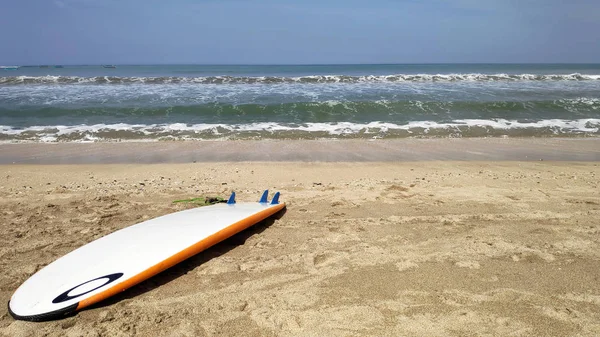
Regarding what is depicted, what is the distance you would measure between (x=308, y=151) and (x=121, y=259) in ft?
15.9

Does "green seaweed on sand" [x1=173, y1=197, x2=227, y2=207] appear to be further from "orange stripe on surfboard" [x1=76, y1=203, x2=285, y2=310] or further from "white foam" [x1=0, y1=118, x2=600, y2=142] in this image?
"white foam" [x1=0, y1=118, x2=600, y2=142]

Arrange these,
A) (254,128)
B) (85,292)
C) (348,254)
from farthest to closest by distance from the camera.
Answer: (254,128), (348,254), (85,292)

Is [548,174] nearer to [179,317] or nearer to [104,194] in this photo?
[179,317]

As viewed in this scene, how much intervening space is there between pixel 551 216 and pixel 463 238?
1.24 m

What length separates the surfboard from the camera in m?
2.54

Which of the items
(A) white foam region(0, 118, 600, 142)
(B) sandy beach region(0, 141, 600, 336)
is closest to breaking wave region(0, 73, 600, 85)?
(A) white foam region(0, 118, 600, 142)

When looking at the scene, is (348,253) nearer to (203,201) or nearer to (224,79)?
(203,201)

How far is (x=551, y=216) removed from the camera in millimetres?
4070

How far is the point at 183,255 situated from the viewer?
308 cm

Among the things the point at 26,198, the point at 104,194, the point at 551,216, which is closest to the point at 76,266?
the point at 104,194

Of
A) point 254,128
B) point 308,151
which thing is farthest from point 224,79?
point 308,151

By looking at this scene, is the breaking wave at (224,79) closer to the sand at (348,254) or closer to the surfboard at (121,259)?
the sand at (348,254)

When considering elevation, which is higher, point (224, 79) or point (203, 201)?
point (224, 79)

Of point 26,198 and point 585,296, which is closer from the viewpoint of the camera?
point 585,296
